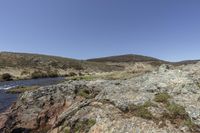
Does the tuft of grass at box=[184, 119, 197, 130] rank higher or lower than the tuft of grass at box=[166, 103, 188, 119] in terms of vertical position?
lower

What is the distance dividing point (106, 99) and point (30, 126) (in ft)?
18.5

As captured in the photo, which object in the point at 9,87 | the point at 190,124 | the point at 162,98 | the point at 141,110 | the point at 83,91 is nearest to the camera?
the point at 190,124

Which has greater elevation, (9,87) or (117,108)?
(117,108)

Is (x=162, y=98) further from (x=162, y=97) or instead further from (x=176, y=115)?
(x=176, y=115)

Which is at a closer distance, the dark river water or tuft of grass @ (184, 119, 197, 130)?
tuft of grass @ (184, 119, 197, 130)

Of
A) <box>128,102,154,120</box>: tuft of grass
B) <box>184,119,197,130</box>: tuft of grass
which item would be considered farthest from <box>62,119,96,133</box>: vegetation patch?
<box>184,119,197,130</box>: tuft of grass

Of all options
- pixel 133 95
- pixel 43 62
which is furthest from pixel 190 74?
pixel 43 62

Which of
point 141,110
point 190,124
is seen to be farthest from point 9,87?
point 190,124

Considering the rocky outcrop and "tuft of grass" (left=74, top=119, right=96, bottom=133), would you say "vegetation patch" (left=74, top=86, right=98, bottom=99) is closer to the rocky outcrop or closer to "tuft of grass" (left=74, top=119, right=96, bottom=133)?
the rocky outcrop

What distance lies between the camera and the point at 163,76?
19422mm

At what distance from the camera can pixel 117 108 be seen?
49.5 feet

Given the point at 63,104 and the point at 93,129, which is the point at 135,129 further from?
the point at 63,104

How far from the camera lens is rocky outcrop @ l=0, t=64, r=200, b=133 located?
44.5 ft

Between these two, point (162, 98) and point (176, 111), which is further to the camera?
point (162, 98)
